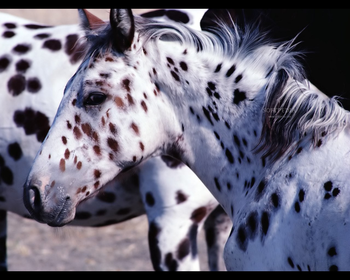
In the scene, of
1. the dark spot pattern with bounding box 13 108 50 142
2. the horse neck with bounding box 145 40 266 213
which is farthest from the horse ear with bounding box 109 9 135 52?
the dark spot pattern with bounding box 13 108 50 142

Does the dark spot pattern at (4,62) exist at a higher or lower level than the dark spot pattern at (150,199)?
higher

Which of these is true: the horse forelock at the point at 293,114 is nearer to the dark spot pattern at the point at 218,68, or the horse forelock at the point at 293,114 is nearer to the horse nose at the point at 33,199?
the dark spot pattern at the point at 218,68

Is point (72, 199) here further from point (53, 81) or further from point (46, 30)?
point (46, 30)

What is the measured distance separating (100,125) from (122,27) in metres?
0.37

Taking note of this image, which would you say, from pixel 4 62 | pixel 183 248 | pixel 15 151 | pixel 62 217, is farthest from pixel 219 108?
pixel 4 62

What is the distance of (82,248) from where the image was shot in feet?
17.3

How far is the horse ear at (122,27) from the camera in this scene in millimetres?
2119

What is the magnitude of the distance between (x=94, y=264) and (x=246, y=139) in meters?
3.09

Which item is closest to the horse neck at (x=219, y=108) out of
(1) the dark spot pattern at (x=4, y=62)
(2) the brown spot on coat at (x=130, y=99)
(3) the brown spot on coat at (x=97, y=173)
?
(2) the brown spot on coat at (x=130, y=99)

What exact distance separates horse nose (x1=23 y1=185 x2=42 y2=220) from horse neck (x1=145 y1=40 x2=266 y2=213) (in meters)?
0.59

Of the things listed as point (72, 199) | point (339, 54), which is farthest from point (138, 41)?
point (339, 54)

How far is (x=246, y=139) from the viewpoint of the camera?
2146 mm

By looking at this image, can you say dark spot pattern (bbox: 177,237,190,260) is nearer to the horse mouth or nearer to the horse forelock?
the horse mouth

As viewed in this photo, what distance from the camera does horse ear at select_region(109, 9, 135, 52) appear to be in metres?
2.12
